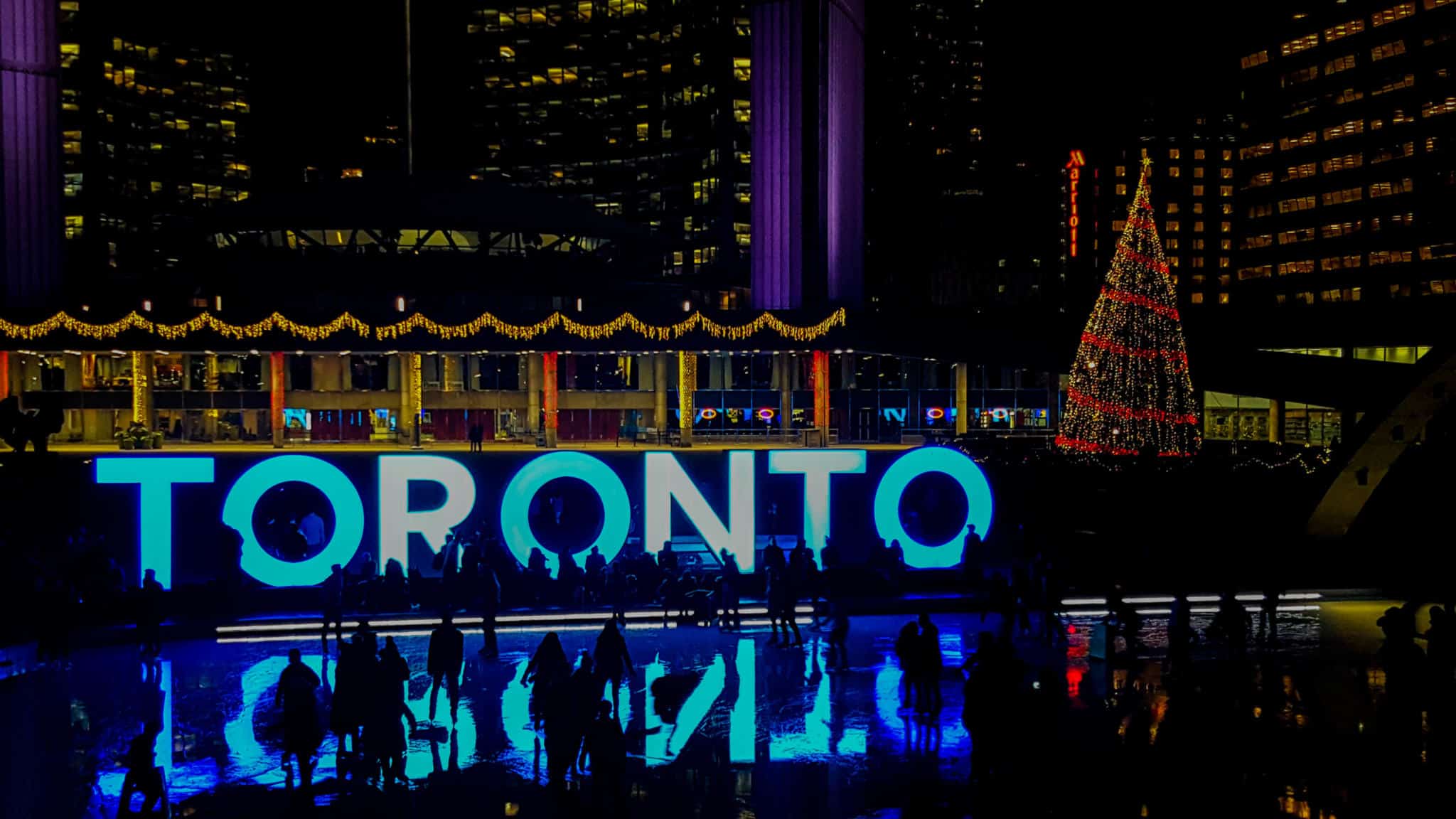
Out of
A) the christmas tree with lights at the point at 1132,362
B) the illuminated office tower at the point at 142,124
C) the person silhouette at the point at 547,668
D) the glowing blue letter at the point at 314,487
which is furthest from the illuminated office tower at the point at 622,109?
the person silhouette at the point at 547,668

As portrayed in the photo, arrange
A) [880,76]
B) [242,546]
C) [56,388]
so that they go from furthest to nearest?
[880,76], [56,388], [242,546]

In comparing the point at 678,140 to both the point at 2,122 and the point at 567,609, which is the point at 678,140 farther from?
the point at 567,609

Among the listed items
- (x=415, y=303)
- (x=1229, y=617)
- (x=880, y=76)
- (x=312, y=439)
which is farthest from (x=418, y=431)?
(x=880, y=76)

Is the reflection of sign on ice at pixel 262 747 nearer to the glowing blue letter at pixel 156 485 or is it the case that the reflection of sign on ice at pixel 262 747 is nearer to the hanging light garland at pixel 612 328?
the glowing blue letter at pixel 156 485

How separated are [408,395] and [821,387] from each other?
14421 millimetres

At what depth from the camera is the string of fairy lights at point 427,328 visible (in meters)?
40.5

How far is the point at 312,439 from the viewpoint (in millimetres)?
45750

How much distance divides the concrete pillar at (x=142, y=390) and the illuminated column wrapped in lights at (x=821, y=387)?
21.6 meters

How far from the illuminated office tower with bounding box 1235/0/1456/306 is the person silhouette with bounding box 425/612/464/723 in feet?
304

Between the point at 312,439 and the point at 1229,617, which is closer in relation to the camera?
the point at 1229,617

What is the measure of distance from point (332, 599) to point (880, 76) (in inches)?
4602

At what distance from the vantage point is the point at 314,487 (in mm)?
24781

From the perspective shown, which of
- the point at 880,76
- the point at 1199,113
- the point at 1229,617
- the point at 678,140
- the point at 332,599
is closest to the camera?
the point at 1229,617

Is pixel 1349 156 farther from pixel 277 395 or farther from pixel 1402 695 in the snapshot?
pixel 1402 695
